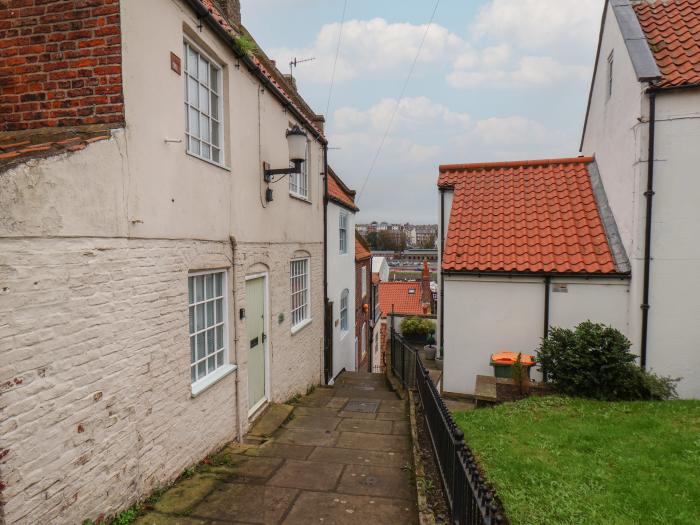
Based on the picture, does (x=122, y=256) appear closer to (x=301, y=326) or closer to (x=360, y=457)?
(x=360, y=457)

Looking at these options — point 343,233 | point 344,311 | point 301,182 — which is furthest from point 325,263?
point 344,311

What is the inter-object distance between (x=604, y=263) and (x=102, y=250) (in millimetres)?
9612

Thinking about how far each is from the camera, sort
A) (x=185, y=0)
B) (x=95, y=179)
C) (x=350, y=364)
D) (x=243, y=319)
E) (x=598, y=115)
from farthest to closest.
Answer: (x=350, y=364)
(x=598, y=115)
(x=243, y=319)
(x=185, y=0)
(x=95, y=179)

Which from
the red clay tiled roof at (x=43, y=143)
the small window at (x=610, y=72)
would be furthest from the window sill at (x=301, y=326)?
the small window at (x=610, y=72)

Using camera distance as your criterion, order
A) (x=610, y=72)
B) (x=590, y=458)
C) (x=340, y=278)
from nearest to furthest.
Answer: (x=590, y=458), (x=610, y=72), (x=340, y=278)

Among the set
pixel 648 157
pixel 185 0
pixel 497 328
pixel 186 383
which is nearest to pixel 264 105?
pixel 185 0

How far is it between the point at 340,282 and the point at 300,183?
4.85 metres

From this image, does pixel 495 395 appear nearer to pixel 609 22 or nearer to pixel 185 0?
pixel 185 0

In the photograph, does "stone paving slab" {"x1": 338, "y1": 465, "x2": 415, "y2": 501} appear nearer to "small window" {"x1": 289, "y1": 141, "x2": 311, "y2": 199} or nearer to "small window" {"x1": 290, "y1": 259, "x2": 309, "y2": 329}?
"small window" {"x1": 290, "y1": 259, "x2": 309, "y2": 329}

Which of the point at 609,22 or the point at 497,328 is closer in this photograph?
the point at 497,328

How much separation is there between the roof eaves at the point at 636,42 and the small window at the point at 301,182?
24.1 ft

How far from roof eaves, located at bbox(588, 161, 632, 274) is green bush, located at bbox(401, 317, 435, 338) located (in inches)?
569

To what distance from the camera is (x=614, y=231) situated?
32.7 ft

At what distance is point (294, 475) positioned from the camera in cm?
531
